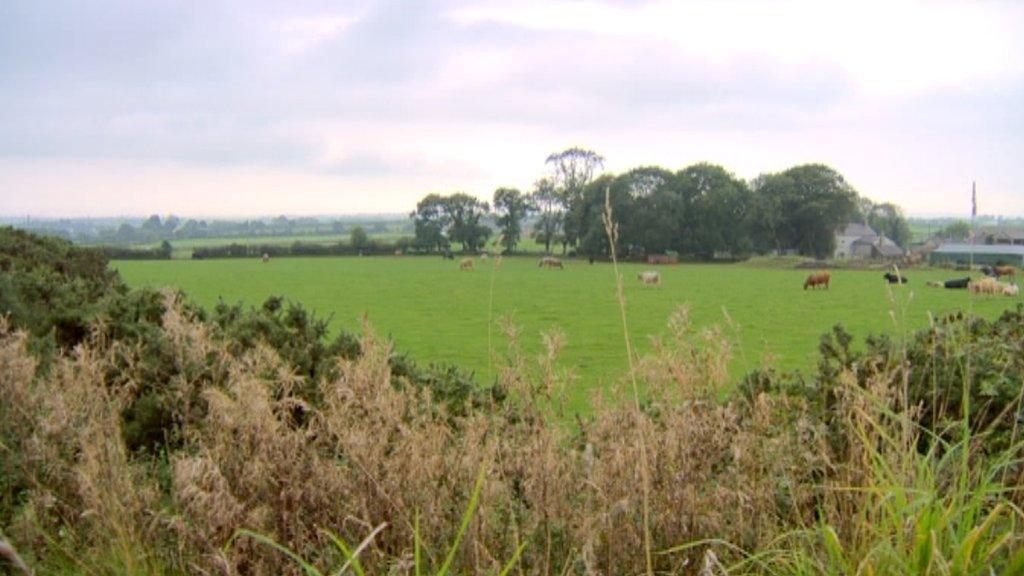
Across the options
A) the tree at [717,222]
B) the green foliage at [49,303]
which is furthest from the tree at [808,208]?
the green foliage at [49,303]

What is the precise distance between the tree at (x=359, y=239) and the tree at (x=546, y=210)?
68.0ft

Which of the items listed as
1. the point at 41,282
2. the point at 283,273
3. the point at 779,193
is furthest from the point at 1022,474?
the point at 779,193

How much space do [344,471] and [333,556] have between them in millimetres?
312

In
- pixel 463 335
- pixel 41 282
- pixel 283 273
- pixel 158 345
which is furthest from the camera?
pixel 283 273

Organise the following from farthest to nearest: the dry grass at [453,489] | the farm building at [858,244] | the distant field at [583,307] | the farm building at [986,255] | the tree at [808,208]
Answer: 1. the farm building at [858,244]
2. the tree at [808,208]
3. the farm building at [986,255]
4. the distant field at [583,307]
5. the dry grass at [453,489]

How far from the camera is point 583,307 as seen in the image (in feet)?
109

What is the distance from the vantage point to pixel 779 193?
85.2m

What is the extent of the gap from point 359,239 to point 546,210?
23.3 meters

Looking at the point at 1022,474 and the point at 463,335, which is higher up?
the point at 1022,474

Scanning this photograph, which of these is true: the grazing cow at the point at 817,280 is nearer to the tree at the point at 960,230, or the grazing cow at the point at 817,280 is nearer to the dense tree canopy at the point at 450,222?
the tree at the point at 960,230

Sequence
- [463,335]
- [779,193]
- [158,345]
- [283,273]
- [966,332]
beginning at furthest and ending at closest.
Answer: [779,193], [283,273], [463,335], [158,345], [966,332]

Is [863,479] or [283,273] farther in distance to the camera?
[283,273]

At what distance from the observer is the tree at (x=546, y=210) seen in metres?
94.4

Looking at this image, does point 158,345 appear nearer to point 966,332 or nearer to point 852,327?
point 966,332
